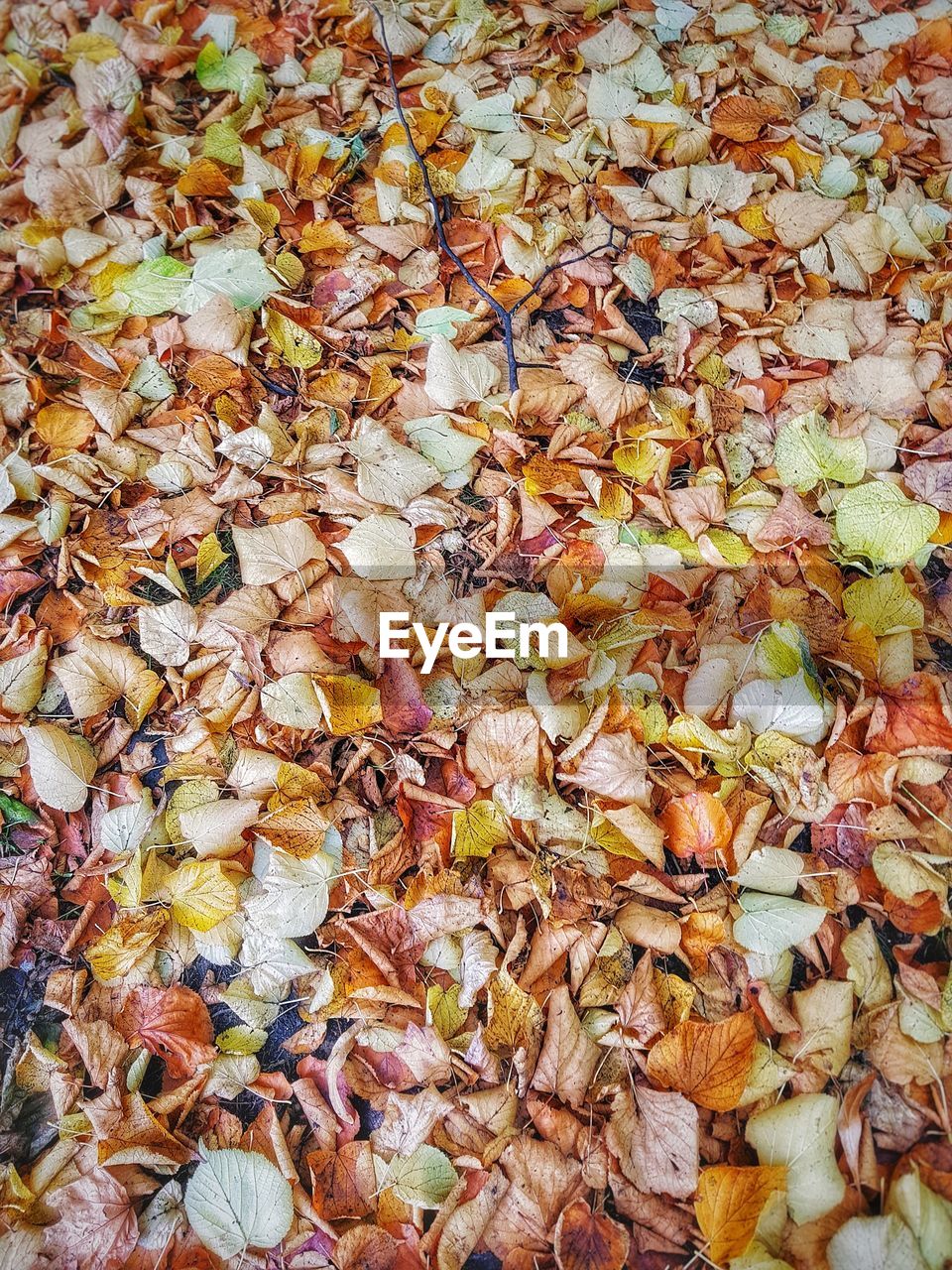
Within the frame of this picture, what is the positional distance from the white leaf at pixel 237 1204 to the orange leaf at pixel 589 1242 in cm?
38

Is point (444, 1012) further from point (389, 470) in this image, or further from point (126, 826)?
point (389, 470)

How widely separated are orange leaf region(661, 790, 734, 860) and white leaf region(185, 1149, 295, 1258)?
2.49 ft

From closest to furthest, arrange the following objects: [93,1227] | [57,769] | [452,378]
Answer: [93,1227] < [57,769] < [452,378]

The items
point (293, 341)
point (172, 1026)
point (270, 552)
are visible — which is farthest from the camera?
point (293, 341)

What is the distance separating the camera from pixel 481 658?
145cm

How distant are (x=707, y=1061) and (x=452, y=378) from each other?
1.26m

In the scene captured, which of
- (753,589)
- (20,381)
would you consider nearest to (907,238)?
(753,589)

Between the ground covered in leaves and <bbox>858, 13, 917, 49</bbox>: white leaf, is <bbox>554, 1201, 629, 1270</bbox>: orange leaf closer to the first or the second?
the ground covered in leaves

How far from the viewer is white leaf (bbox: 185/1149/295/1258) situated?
115 cm

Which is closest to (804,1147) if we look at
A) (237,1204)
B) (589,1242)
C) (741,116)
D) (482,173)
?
(589,1242)

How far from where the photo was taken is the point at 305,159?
76.3 inches

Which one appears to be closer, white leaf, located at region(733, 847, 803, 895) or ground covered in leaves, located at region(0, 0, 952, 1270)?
ground covered in leaves, located at region(0, 0, 952, 1270)

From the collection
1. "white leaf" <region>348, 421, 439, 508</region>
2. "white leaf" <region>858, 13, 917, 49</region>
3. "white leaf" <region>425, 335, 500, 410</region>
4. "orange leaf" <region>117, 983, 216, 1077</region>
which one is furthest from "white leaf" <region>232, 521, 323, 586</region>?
"white leaf" <region>858, 13, 917, 49</region>

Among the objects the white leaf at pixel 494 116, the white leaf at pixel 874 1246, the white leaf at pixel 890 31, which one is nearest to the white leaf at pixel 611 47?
the white leaf at pixel 494 116
